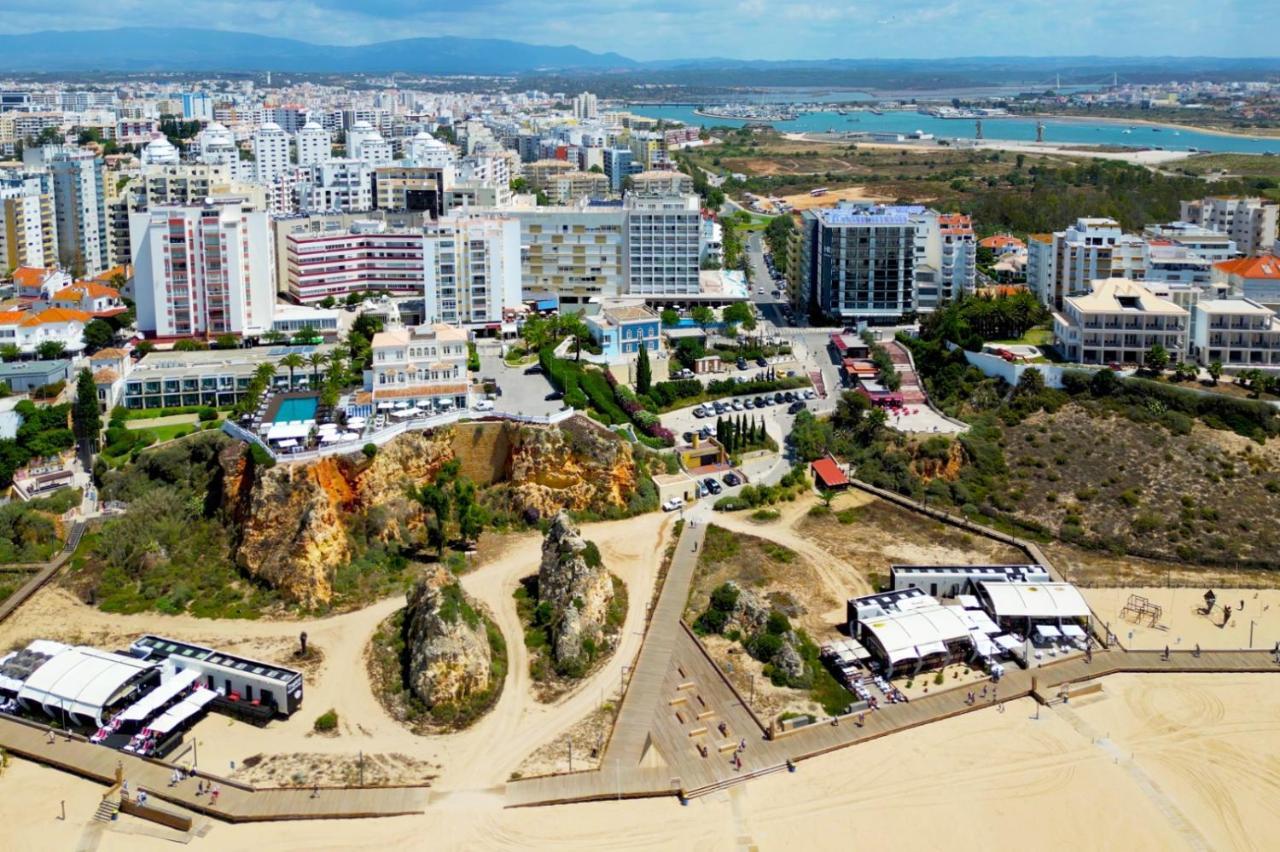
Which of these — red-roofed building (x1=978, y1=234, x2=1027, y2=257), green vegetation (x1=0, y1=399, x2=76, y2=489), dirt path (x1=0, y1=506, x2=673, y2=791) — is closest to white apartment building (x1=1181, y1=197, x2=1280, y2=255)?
red-roofed building (x1=978, y1=234, x2=1027, y2=257)

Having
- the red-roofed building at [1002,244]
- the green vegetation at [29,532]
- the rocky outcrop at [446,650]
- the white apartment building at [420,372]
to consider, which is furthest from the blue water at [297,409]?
the red-roofed building at [1002,244]

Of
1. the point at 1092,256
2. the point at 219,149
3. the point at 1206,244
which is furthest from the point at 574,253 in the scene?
the point at 219,149

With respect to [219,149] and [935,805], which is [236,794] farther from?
[219,149]

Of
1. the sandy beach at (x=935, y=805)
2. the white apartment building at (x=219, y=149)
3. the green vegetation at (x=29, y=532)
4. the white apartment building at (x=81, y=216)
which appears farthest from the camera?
the white apartment building at (x=219, y=149)

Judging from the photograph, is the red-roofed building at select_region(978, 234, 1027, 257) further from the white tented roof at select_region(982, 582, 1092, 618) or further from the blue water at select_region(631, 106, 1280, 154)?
the blue water at select_region(631, 106, 1280, 154)

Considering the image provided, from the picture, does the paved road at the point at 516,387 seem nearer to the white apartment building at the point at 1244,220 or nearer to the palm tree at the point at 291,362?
the palm tree at the point at 291,362

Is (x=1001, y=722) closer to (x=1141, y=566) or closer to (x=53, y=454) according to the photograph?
(x=1141, y=566)
